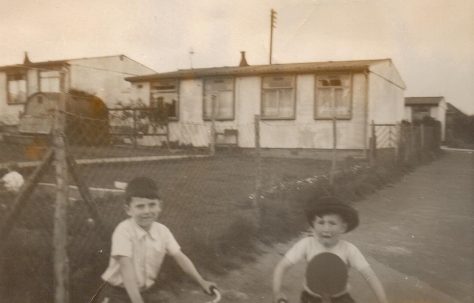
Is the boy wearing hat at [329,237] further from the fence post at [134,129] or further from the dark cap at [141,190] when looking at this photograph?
the fence post at [134,129]

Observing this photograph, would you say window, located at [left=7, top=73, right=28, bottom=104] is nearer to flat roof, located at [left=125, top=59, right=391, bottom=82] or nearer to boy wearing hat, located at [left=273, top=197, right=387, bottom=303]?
flat roof, located at [left=125, top=59, right=391, bottom=82]

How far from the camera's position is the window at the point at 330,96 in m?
7.22

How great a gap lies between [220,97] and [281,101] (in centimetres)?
128

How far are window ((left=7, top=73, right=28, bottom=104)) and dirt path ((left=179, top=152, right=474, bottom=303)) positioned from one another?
2019 mm

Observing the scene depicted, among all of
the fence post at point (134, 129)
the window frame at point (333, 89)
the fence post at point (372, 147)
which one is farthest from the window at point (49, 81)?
the fence post at point (372, 147)

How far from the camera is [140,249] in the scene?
243cm

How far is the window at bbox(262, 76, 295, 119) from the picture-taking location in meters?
7.29

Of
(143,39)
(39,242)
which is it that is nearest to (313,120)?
(143,39)

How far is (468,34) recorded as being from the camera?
11.5 ft

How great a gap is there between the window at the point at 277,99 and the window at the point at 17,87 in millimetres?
4204

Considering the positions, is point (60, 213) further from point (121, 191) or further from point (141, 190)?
point (121, 191)

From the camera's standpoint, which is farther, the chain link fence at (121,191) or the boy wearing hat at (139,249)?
the chain link fence at (121,191)

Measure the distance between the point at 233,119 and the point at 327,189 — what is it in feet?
6.46

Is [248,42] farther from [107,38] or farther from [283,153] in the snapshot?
[283,153]
